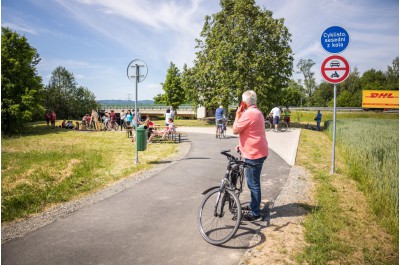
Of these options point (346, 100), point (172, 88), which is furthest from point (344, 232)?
point (346, 100)

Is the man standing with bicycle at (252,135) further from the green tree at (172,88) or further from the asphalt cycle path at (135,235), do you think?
the green tree at (172,88)

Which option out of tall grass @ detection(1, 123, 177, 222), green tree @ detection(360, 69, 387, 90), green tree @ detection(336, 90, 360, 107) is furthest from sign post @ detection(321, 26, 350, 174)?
green tree @ detection(360, 69, 387, 90)

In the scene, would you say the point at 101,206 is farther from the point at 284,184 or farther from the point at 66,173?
the point at 284,184

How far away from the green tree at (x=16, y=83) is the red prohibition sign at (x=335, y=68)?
82.7ft

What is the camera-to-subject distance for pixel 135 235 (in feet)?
13.3

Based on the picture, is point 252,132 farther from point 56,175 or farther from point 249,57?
point 249,57

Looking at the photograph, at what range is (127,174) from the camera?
7871 millimetres

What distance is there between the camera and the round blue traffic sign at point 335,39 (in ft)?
22.2

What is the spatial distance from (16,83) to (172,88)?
28891 mm

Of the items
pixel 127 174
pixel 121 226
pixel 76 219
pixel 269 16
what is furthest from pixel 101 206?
pixel 269 16

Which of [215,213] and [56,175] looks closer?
[215,213]

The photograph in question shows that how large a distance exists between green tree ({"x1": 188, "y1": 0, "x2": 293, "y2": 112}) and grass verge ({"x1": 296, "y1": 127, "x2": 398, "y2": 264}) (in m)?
19.3

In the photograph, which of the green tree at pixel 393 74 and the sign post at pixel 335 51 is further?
the green tree at pixel 393 74

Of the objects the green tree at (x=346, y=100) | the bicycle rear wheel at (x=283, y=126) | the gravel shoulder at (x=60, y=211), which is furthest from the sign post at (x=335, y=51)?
the green tree at (x=346, y=100)
